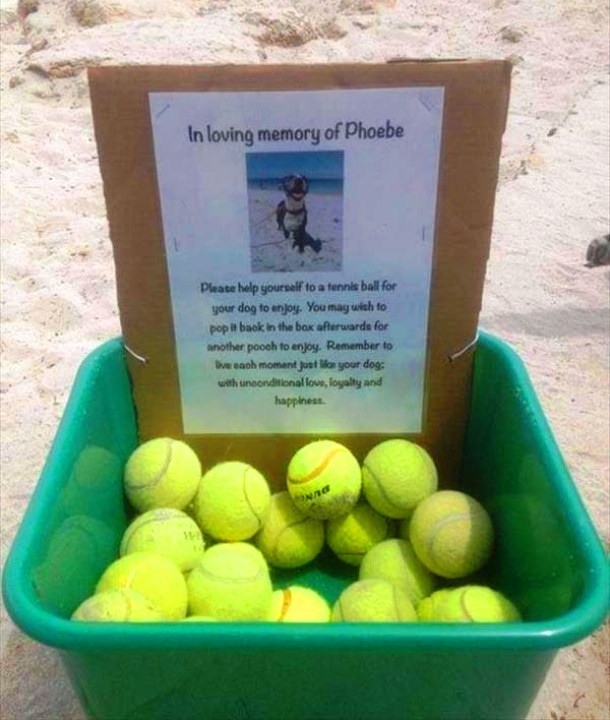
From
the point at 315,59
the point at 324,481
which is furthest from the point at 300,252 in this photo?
the point at 315,59

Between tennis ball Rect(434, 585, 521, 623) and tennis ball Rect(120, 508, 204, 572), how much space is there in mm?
408

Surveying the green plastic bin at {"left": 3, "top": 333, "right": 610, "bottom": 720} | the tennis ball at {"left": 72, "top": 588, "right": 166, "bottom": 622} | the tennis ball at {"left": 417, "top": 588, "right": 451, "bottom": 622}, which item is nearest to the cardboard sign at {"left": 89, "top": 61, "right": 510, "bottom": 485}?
the green plastic bin at {"left": 3, "top": 333, "right": 610, "bottom": 720}

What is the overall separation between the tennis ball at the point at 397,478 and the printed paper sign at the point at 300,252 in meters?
0.08

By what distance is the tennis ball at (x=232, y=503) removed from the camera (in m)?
1.33

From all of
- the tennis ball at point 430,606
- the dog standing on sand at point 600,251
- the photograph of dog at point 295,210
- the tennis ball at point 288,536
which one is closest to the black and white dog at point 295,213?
the photograph of dog at point 295,210

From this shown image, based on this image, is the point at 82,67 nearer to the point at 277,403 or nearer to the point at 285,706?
the point at 277,403

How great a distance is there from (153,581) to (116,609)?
0.40 feet

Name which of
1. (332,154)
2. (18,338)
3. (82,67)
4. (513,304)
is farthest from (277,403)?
(82,67)

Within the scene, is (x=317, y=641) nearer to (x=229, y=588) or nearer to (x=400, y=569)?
(x=229, y=588)

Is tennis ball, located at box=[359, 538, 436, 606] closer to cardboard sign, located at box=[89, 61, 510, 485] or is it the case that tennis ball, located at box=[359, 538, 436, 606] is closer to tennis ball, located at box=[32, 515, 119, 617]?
cardboard sign, located at box=[89, 61, 510, 485]

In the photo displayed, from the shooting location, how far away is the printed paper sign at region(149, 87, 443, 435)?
1.18 m

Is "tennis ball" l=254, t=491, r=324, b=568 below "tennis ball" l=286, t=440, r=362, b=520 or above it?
below

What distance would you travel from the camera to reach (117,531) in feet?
4.49

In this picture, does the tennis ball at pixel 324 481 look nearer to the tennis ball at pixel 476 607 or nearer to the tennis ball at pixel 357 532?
the tennis ball at pixel 357 532
